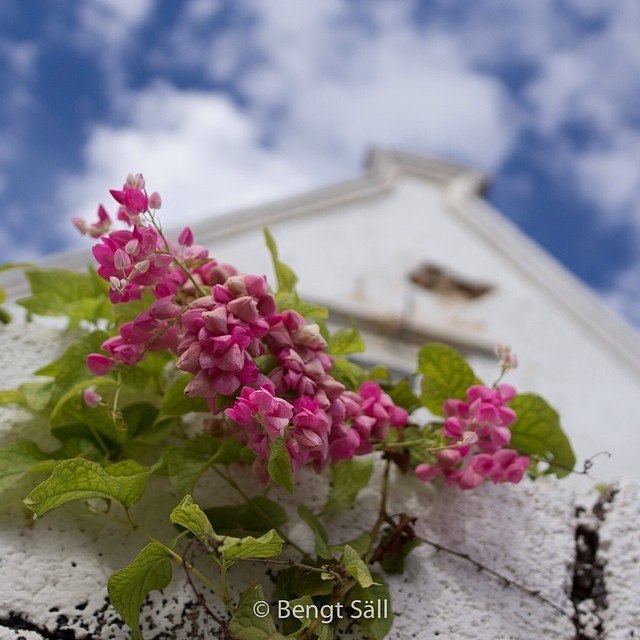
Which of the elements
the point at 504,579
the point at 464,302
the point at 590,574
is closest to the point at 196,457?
the point at 504,579

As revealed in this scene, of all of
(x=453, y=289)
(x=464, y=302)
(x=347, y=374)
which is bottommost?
(x=347, y=374)

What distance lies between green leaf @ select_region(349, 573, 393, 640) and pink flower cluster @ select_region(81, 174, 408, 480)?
5.9 inches

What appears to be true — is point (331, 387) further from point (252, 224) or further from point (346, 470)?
point (252, 224)

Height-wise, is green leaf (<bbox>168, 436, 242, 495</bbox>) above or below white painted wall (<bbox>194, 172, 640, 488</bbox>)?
below

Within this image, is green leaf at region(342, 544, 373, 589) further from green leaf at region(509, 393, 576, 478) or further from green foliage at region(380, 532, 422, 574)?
green leaf at region(509, 393, 576, 478)

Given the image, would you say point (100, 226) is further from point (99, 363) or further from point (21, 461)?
point (21, 461)

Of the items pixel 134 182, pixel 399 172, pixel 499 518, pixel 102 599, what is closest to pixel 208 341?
pixel 134 182

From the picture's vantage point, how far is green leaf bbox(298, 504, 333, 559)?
0.79 m

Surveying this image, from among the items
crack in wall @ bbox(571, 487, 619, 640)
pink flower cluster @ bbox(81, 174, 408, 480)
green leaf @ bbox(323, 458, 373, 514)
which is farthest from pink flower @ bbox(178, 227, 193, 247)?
crack in wall @ bbox(571, 487, 619, 640)

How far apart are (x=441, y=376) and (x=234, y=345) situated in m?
0.39

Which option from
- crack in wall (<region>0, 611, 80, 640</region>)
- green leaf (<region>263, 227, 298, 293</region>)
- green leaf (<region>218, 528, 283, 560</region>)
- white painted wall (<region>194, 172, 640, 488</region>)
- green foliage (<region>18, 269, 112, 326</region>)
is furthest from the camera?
white painted wall (<region>194, 172, 640, 488</region>)

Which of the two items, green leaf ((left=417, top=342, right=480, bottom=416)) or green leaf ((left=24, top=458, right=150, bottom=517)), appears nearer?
green leaf ((left=24, top=458, right=150, bottom=517))

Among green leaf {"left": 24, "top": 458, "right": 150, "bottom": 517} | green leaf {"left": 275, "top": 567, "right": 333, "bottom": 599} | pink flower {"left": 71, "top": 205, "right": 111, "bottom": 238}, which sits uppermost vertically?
pink flower {"left": 71, "top": 205, "right": 111, "bottom": 238}

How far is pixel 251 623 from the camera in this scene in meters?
0.69
